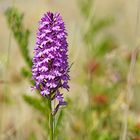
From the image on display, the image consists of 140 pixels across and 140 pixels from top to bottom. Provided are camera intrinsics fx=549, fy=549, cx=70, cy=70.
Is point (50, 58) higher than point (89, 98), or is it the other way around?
point (50, 58)

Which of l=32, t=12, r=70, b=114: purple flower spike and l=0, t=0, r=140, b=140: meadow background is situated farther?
l=0, t=0, r=140, b=140: meadow background

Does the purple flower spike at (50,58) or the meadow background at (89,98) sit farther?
the meadow background at (89,98)

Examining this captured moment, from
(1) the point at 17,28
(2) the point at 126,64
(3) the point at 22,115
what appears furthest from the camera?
(2) the point at 126,64

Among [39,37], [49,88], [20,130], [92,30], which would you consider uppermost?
[92,30]

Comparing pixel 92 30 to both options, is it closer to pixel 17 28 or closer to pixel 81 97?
pixel 81 97

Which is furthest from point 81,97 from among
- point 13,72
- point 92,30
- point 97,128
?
point 13,72

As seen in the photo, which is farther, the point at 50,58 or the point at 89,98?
the point at 89,98

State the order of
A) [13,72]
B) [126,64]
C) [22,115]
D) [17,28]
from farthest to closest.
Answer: [13,72]
[126,64]
[22,115]
[17,28]

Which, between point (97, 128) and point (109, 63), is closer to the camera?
point (97, 128)
